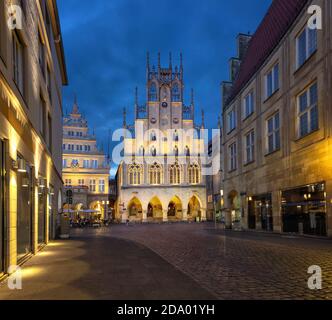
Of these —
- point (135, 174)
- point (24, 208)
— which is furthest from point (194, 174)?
point (24, 208)

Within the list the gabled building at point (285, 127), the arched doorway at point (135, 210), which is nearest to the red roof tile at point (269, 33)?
the gabled building at point (285, 127)

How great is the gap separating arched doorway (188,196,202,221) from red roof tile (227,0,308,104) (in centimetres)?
4683

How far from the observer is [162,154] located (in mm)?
78500

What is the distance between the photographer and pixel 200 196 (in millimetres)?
80688

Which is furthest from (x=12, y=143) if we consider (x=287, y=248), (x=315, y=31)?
(x=315, y=31)

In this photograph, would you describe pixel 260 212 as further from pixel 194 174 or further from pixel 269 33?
pixel 194 174

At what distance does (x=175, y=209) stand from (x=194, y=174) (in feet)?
29.2

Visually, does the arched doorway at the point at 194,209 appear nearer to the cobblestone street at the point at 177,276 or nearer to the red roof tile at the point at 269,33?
the red roof tile at the point at 269,33

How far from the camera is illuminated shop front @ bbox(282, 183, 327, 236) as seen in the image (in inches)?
778

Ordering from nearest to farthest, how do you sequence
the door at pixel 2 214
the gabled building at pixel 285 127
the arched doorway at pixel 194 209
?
the door at pixel 2 214, the gabled building at pixel 285 127, the arched doorway at pixel 194 209

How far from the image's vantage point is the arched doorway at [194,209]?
8181 cm

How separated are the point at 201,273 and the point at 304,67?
15086mm

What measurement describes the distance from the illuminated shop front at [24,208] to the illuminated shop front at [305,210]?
43.0 ft
